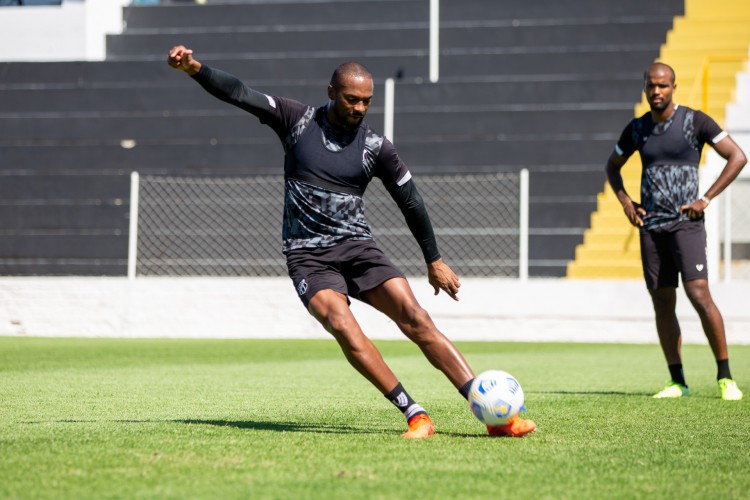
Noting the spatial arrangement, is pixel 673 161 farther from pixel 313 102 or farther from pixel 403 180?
pixel 313 102

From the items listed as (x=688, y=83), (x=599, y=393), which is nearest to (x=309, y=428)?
(x=599, y=393)

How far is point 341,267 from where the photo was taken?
16.6 feet

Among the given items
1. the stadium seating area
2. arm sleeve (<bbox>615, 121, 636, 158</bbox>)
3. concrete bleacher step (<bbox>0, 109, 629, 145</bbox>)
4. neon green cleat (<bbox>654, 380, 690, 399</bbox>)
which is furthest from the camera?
concrete bleacher step (<bbox>0, 109, 629, 145</bbox>)

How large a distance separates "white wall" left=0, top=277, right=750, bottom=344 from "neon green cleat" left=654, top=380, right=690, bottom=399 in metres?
6.74

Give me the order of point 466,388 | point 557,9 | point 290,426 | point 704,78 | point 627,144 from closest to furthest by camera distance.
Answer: point 466,388
point 290,426
point 627,144
point 704,78
point 557,9

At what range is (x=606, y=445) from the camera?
456cm

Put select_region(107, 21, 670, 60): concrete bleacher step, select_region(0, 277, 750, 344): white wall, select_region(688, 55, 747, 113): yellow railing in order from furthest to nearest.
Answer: select_region(107, 21, 670, 60): concrete bleacher step → select_region(688, 55, 747, 113): yellow railing → select_region(0, 277, 750, 344): white wall

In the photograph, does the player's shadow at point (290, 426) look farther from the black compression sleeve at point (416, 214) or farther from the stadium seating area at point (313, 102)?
the stadium seating area at point (313, 102)

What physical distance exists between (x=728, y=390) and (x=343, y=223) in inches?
119

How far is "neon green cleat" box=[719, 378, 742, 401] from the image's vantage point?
6.75m

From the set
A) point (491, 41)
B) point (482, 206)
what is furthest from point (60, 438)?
point (491, 41)

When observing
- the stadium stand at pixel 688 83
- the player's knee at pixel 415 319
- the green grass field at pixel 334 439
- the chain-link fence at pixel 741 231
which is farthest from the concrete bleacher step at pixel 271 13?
the player's knee at pixel 415 319

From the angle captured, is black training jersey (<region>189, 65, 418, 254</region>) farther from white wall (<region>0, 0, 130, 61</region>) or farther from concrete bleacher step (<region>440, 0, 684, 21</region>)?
white wall (<region>0, 0, 130, 61</region>)

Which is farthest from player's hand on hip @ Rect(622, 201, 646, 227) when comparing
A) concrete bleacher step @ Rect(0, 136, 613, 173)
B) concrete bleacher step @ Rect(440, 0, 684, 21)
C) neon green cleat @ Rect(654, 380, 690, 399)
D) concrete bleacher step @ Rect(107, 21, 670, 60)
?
concrete bleacher step @ Rect(440, 0, 684, 21)
